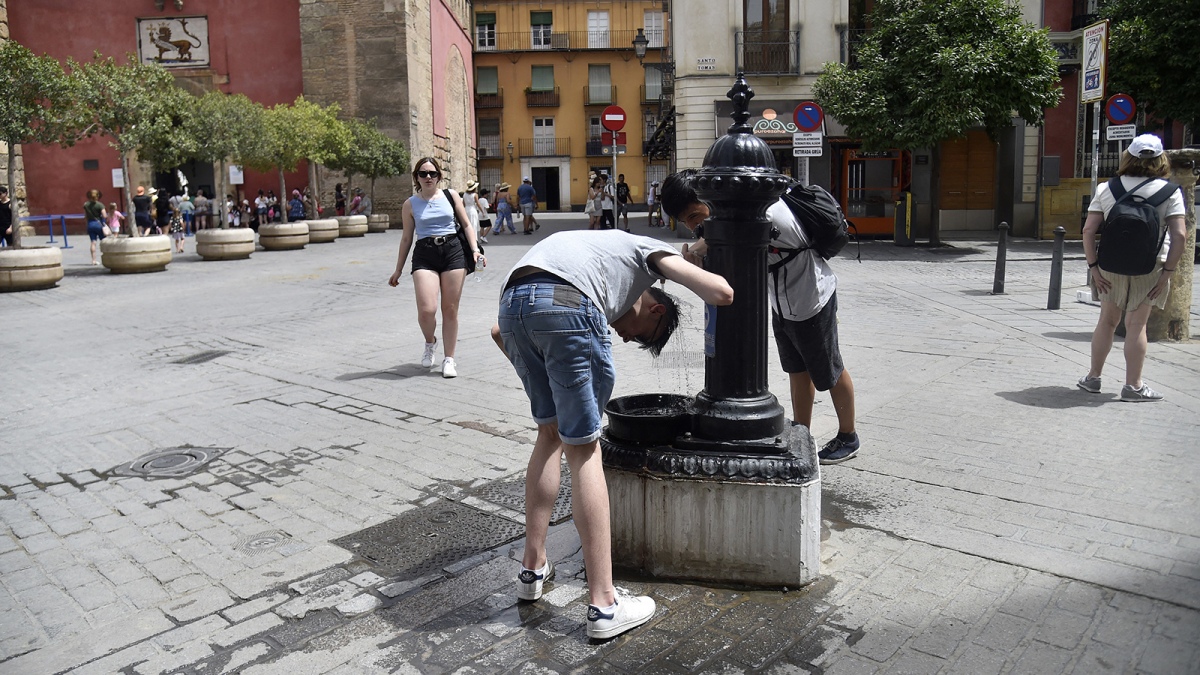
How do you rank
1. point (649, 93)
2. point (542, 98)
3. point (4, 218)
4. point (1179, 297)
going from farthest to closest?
point (542, 98), point (649, 93), point (4, 218), point (1179, 297)

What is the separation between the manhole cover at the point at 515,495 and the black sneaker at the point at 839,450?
1.30 metres

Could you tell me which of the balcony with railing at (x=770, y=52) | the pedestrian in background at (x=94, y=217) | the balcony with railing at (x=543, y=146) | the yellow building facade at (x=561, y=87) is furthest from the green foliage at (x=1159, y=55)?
the balcony with railing at (x=543, y=146)

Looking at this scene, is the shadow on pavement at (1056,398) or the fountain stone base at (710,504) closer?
the fountain stone base at (710,504)

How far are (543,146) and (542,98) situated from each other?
9.02 ft

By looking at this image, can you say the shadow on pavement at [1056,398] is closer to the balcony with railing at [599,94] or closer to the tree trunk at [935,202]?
the tree trunk at [935,202]

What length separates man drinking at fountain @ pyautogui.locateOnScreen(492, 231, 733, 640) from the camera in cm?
284

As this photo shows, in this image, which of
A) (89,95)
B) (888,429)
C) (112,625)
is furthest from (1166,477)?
(89,95)

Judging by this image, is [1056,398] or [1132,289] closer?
[1132,289]

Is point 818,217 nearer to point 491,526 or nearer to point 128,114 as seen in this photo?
point 491,526

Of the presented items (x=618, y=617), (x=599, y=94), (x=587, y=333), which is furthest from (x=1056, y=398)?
(x=599, y=94)

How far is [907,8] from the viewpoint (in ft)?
63.2

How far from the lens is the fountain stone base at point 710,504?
3229 mm

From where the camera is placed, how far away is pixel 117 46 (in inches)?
1262

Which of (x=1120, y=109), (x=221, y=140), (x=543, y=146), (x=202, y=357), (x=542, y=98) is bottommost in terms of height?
(x=202, y=357)
